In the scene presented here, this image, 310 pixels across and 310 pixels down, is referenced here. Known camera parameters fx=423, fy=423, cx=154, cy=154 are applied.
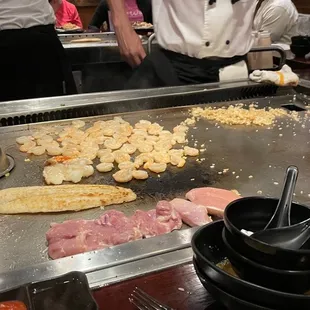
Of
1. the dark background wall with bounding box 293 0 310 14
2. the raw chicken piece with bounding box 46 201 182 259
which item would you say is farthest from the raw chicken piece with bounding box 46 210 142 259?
the dark background wall with bounding box 293 0 310 14

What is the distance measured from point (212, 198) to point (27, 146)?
0.98 m

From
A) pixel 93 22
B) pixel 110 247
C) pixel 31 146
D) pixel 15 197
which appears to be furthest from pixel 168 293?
pixel 93 22

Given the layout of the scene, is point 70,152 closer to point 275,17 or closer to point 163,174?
point 163,174

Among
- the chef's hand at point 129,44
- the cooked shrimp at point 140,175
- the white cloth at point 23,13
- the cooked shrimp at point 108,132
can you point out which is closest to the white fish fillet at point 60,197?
the cooked shrimp at point 140,175

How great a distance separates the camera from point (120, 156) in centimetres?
204

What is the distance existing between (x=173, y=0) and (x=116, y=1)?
0.41 metres

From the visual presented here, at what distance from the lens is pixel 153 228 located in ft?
4.80

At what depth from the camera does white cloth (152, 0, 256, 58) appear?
2.88m

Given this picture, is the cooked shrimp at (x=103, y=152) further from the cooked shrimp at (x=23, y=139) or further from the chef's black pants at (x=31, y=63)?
the chef's black pants at (x=31, y=63)

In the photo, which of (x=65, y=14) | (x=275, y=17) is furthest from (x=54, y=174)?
(x=65, y=14)

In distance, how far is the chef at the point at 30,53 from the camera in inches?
121

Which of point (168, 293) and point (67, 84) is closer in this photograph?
point (168, 293)

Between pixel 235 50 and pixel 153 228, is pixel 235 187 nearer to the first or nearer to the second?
pixel 153 228

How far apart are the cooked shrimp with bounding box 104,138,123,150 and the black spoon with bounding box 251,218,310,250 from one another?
1.27 meters
